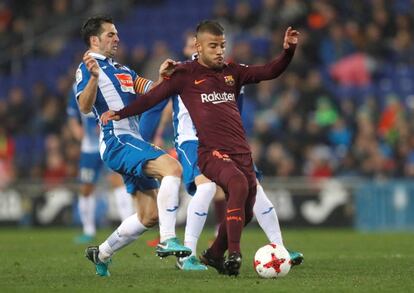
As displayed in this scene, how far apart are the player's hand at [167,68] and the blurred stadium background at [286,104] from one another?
8908 millimetres

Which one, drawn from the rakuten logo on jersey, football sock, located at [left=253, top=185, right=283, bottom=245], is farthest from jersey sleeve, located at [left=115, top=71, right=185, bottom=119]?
football sock, located at [left=253, top=185, right=283, bottom=245]

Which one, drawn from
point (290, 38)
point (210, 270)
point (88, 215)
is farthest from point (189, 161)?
point (88, 215)

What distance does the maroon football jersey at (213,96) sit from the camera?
941 cm

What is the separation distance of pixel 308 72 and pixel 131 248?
8.62 metres

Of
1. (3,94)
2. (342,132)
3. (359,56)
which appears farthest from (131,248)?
(3,94)

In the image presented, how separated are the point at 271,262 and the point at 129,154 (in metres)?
1.62

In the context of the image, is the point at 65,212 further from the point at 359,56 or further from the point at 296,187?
the point at 359,56

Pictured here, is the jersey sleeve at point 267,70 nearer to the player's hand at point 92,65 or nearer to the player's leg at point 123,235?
the player's hand at point 92,65

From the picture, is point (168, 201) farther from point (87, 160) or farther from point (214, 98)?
point (87, 160)

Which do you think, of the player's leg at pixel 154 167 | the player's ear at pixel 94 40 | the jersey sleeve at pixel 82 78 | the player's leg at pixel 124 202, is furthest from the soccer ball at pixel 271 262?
the player's leg at pixel 124 202

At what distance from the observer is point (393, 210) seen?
19.1 meters

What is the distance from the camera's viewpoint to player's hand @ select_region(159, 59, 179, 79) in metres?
9.44

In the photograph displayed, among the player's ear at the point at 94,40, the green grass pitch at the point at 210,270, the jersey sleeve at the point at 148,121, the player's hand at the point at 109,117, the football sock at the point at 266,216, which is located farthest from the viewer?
the jersey sleeve at the point at 148,121

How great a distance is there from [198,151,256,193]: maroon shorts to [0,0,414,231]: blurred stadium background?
9032 mm
